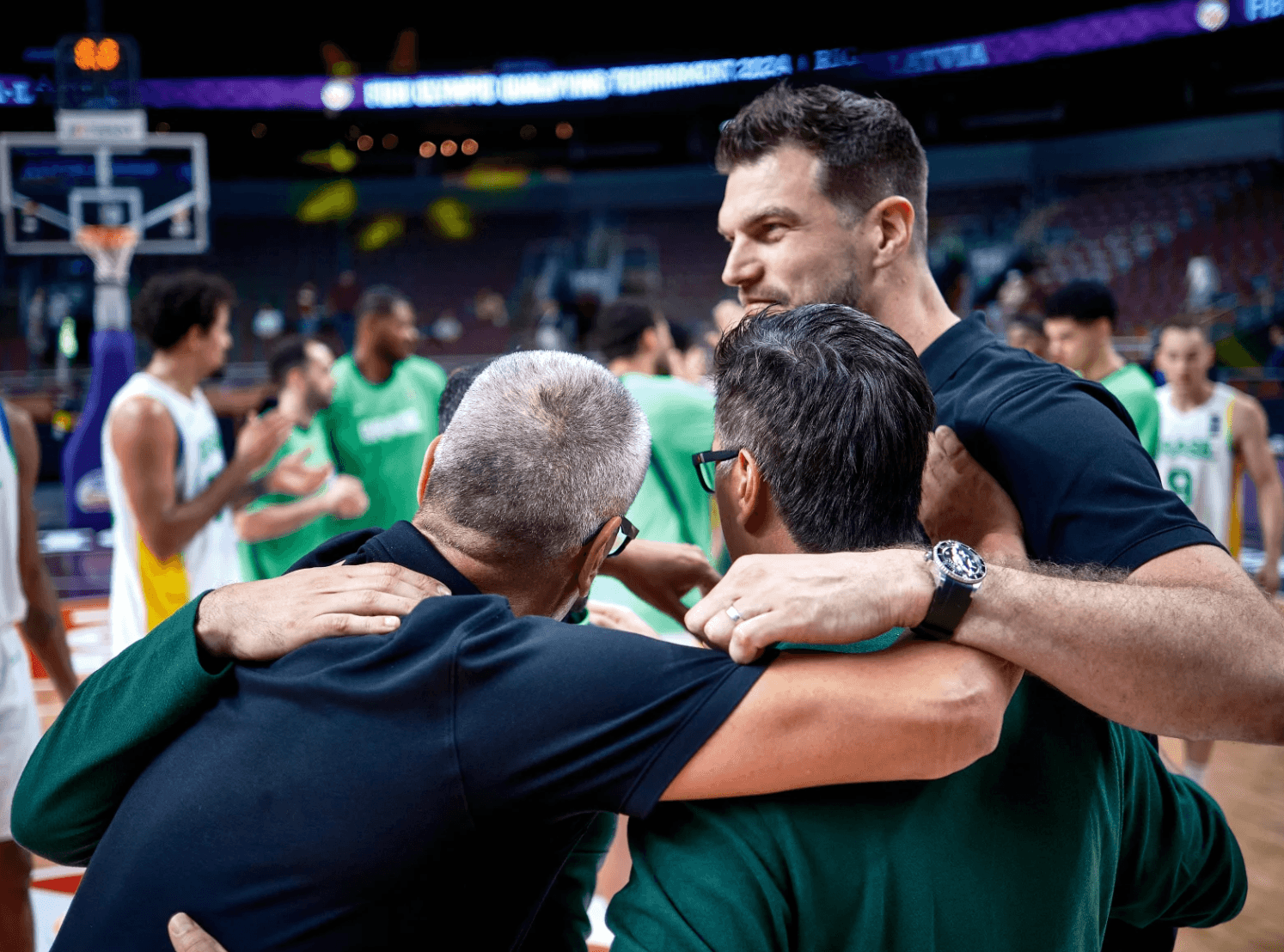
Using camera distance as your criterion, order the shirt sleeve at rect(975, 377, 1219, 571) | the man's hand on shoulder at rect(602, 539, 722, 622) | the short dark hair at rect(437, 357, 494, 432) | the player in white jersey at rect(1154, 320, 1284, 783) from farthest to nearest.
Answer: the player in white jersey at rect(1154, 320, 1284, 783)
the short dark hair at rect(437, 357, 494, 432)
the man's hand on shoulder at rect(602, 539, 722, 622)
the shirt sleeve at rect(975, 377, 1219, 571)

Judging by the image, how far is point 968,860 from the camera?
1.13m

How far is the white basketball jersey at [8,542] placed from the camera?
Answer: 8.83 ft

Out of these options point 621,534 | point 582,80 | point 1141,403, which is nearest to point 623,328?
point 1141,403

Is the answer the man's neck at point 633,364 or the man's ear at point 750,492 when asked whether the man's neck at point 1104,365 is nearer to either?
the man's neck at point 633,364

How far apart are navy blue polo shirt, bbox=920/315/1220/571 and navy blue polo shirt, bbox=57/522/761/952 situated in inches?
26.0

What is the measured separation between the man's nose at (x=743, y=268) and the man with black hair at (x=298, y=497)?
249 centimetres

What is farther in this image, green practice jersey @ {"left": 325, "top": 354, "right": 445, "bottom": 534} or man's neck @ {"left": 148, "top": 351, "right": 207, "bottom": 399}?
green practice jersey @ {"left": 325, "top": 354, "right": 445, "bottom": 534}

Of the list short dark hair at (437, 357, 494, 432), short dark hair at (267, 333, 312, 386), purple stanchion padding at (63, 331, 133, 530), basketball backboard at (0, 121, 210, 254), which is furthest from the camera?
basketball backboard at (0, 121, 210, 254)

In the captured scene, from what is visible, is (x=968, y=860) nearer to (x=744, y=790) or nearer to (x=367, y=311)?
(x=744, y=790)

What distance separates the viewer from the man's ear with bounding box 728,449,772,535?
130 centimetres

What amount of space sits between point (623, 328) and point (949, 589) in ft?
10.9

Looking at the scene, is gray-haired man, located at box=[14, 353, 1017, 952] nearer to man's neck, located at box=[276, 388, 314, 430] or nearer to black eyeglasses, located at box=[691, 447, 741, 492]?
black eyeglasses, located at box=[691, 447, 741, 492]

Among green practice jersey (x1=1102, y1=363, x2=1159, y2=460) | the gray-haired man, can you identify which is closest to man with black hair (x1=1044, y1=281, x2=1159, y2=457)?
green practice jersey (x1=1102, y1=363, x2=1159, y2=460)

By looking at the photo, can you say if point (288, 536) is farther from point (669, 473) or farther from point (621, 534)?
point (621, 534)
